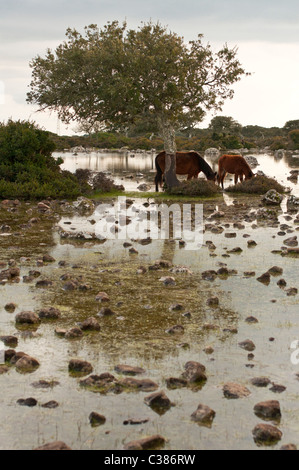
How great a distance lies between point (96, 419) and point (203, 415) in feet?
3.32

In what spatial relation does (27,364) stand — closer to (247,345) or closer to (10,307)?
(10,307)

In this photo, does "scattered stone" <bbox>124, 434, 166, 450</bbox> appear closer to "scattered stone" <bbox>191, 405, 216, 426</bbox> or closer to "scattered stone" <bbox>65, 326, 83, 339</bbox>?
"scattered stone" <bbox>191, 405, 216, 426</bbox>

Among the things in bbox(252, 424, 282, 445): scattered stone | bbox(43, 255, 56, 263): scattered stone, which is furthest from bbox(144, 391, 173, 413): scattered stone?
bbox(43, 255, 56, 263): scattered stone

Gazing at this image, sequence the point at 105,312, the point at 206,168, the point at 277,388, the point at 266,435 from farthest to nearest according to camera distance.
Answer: the point at 206,168
the point at 105,312
the point at 277,388
the point at 266,435

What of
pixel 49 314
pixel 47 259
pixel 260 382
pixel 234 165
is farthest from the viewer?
pixel 234 165

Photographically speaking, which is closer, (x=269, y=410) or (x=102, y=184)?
(x=269, y=410)

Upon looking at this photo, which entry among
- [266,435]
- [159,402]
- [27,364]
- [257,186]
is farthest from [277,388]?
[257,186]

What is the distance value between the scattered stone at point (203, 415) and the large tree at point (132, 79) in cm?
1971

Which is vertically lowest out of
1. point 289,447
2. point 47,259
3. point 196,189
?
point 289,447

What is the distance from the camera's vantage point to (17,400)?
558 centimetres

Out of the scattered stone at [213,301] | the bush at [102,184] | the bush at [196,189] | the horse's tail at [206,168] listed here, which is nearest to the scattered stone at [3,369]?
the scattered stone at [213,301]

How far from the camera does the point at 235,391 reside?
18.9 feet

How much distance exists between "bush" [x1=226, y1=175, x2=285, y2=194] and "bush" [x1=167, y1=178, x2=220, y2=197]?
2054 mm

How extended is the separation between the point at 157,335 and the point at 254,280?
354 cm
